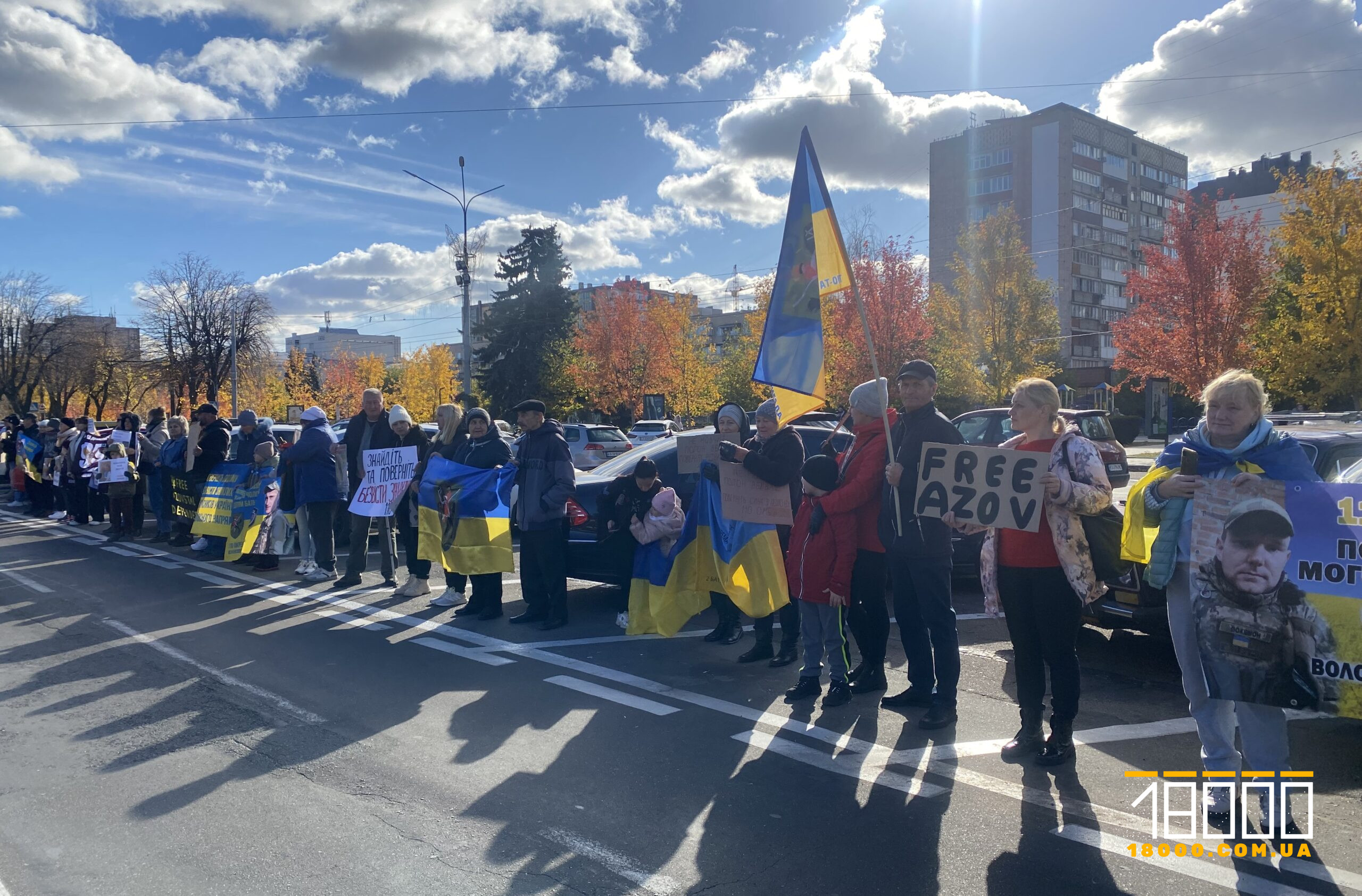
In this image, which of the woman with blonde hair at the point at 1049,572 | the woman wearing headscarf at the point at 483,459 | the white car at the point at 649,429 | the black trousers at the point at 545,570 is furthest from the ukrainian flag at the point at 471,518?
the white car at the point at 649,429

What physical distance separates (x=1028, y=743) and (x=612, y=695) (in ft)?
8.44

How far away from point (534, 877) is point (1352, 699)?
136 inches

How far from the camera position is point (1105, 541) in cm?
450

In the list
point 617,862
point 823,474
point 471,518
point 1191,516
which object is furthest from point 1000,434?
point 617,862

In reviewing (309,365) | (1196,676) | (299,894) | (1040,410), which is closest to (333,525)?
(299,894)

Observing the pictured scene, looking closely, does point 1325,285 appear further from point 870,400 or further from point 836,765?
point 836,765

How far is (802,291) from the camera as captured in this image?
6410 mm

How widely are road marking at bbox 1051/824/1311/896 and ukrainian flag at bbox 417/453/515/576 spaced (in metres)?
5.59

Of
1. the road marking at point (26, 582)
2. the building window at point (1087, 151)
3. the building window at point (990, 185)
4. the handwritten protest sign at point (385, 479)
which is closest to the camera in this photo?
the handwritten protest sign at point (385, 479)

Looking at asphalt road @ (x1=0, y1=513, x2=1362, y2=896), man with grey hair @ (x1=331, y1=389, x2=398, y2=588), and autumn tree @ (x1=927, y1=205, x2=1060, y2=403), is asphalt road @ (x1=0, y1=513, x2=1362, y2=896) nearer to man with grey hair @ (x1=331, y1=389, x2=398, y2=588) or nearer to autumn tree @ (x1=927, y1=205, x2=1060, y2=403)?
man with grey hair @ (x1=331, y1=389, x2=398, y2=588)

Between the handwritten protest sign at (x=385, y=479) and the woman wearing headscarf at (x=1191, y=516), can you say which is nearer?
the woman wearing headscarf at (x=1191, y=516)

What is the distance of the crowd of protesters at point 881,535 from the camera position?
163 inches

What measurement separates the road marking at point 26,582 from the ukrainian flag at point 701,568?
22.8 feet

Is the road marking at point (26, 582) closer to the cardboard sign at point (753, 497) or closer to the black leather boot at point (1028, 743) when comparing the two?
the cardboard sign at point (753, 497)
